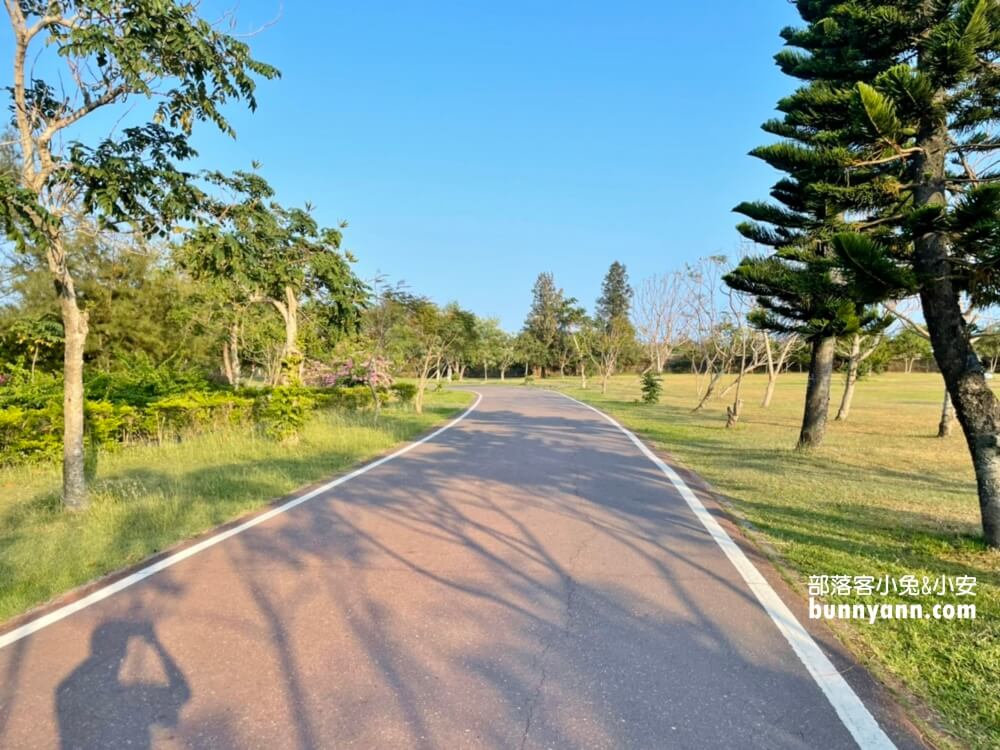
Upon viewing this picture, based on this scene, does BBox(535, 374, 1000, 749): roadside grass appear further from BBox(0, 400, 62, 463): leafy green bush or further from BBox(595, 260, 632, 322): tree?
BBox(595, 260, 632, 322): tree

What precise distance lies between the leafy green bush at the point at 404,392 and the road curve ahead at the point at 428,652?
18368mm

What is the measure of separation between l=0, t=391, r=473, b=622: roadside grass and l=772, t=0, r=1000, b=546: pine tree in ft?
21.0

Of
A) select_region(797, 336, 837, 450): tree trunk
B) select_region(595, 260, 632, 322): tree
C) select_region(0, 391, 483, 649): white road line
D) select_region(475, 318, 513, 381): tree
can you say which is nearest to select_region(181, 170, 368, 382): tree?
select_region(0, 391, 483, 649): white road line

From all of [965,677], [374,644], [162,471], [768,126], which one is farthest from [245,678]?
[768,126]

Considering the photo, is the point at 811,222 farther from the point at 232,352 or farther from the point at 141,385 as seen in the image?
the point at 232,352

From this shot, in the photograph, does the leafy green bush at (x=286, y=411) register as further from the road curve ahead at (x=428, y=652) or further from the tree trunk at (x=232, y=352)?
the tree trunk at (x=232, y=352)

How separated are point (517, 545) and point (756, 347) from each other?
21269mm

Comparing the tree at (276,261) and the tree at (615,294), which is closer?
the tree at (276,261)

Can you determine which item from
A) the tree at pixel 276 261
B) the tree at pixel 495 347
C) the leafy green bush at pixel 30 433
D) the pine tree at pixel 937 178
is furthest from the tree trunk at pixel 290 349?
the tree at pixel 495 347

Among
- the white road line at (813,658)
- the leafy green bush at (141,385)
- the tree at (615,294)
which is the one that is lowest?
the white road line at (813,658)

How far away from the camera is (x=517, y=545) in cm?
479

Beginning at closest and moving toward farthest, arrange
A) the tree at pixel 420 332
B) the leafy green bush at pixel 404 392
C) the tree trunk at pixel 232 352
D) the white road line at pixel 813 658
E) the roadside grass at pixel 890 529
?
the white road line at pixel 813 658 → the roadside grass at pixel 890 529 → the tree trunk at pixel 232 352 → the tree at pixel 420 332 → the leafy green bush at pixel 404 392

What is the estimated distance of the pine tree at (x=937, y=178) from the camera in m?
4.41

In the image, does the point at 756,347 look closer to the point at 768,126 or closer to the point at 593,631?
the point at 768,126
